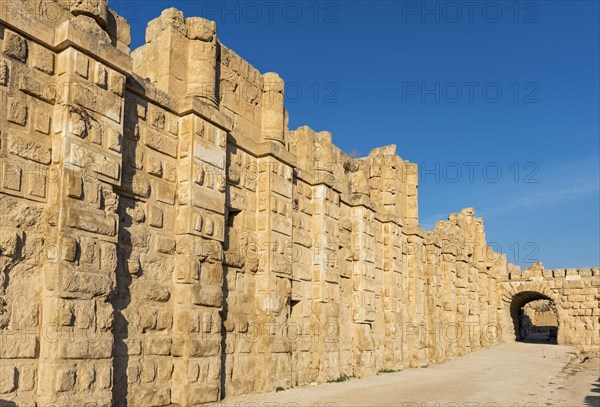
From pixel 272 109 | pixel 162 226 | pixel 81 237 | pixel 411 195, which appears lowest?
pixel 81 237

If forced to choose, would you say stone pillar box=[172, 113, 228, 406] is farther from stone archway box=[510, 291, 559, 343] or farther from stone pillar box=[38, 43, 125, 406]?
stone archway box=[510, 291, 559, 343]

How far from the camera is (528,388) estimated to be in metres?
11.8

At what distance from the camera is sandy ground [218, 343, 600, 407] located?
8.69 m

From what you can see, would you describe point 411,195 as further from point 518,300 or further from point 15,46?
point 518,300

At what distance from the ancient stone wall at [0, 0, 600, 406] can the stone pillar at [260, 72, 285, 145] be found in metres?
0.03

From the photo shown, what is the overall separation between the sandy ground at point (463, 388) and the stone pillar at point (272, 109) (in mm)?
4395

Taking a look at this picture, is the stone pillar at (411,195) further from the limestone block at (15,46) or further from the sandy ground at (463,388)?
the limestone block at (15,46)

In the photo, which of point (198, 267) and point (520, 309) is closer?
point (198, 267)

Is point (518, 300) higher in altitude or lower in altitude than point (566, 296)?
lower

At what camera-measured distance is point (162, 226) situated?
24.7 feet

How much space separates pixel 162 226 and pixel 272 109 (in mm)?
3622

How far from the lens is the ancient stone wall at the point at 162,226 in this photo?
5688 mm

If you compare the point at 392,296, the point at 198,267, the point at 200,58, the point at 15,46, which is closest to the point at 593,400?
the point at 392,296

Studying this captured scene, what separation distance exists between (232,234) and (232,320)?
4.39 ft
